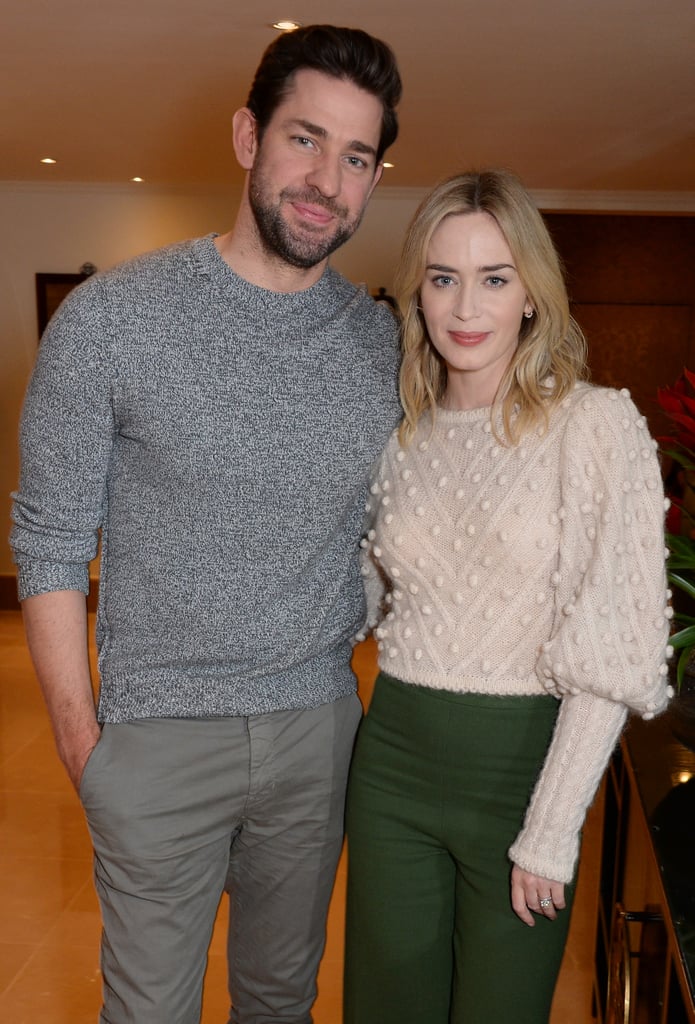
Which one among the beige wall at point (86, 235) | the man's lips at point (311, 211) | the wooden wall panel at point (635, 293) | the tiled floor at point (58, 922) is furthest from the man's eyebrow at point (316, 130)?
the wooden wall panel at point (635, 293)

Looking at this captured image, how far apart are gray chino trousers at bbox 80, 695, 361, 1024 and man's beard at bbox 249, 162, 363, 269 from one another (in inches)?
28.2

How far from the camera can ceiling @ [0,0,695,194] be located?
3.36 meters

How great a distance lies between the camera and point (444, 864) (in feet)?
5.35

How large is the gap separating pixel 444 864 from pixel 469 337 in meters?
0.80

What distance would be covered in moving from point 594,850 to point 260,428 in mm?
2483

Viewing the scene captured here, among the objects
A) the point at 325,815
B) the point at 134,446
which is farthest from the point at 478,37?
the point at 325,815

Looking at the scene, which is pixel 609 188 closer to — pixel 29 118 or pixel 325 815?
pixel 29 118

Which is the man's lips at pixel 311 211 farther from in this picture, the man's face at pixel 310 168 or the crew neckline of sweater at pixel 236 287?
the crew neckline of sweater at pixel 236 287

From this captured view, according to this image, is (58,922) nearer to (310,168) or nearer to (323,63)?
(310,168)

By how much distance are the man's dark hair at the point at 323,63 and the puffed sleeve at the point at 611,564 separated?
0.62 m

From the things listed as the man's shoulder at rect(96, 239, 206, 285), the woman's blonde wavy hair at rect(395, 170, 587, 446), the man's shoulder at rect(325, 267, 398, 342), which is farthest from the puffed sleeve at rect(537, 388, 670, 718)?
the man's shoulder at rect(96, 239, 206, 285)

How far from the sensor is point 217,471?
1621 millimetres

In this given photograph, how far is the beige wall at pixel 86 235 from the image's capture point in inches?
261

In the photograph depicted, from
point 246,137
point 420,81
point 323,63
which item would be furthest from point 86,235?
point 323,63
